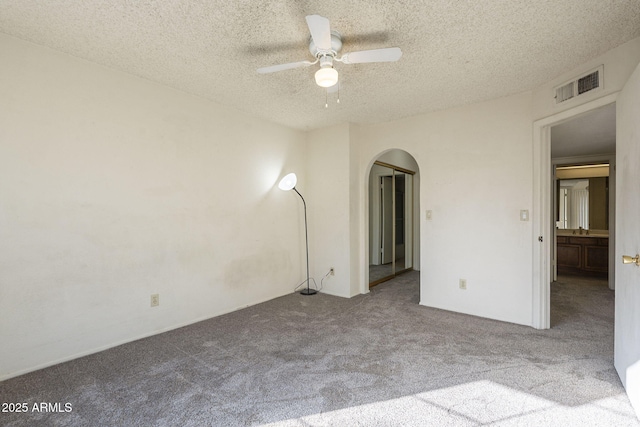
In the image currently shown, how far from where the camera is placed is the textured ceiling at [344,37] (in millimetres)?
1859

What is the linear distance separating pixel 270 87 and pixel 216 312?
2.46 metres

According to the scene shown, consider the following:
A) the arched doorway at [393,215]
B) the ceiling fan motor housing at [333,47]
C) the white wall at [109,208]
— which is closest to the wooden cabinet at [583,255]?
the arched doorway at [393,215]

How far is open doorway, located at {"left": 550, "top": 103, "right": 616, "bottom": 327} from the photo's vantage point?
4.25m

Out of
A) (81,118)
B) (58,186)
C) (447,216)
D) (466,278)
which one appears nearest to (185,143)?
(81,118)

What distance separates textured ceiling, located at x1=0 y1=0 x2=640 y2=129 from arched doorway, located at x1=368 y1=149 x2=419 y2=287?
242cm

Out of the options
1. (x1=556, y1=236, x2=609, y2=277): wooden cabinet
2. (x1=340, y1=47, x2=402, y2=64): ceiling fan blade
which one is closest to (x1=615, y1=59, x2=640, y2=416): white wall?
(x1=340, y1=47, x2=402, y2=64): ceiling fan blade

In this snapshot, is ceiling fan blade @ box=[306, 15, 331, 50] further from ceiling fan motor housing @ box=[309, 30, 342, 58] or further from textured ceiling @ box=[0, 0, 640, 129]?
textured ceiling @ box=[0, 0, 640, 129]

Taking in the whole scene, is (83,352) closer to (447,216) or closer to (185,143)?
(185,143)

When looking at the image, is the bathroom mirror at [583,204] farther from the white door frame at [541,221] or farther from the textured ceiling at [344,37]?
the textured ceiling at [344,37]

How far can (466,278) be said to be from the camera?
3504 millimetres

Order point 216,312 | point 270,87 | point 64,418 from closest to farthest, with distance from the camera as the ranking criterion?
point 64,418, point 270,87, point 216,312

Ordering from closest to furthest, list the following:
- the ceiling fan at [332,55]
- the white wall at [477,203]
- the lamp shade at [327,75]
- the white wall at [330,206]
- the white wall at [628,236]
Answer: the white wall at [628,236]
the ceiling fan at [332,55]
the lamp shade at [327,75]
the white wall at [477,203]
the white wall at [330,206]

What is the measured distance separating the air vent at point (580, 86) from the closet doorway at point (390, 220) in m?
2.59

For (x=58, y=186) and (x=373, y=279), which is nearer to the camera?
(x=58, y=186)
